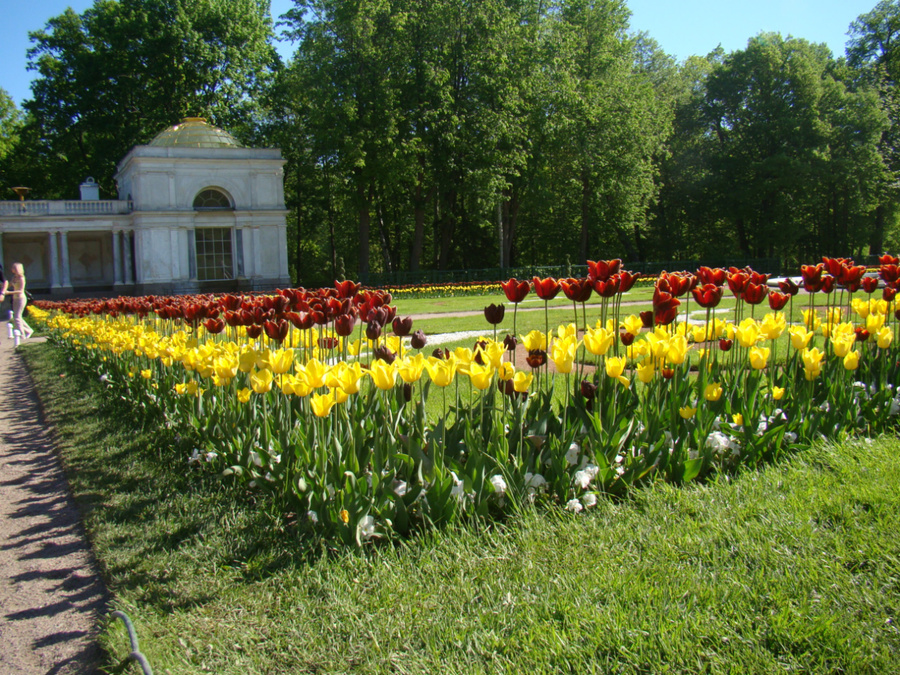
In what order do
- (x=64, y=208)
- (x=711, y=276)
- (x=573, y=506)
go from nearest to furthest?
(x=573, y=506)
(x=711, y=276)
(x=64, y=208)

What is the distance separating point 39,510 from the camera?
12.6ft

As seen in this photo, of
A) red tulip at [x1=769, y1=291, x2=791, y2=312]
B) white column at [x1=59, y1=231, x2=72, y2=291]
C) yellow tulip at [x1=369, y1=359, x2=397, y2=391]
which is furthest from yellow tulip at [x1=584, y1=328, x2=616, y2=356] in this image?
white column at [x1=59, y1=231, x2=72, y2=291]

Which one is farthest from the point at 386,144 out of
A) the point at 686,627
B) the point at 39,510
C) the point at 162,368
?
the point at 686,627

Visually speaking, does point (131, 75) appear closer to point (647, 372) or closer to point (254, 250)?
point (254, 250)

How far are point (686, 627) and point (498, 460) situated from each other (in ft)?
3.72

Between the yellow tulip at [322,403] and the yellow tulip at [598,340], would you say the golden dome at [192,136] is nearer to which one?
the yellow tulip at [322,403]

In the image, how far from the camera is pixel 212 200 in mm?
36281

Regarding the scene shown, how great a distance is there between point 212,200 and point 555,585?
37121 mm

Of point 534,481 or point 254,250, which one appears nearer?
point 534,481

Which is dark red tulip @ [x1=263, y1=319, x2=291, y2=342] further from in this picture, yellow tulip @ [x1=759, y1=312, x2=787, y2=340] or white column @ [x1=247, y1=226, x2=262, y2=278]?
white column @ [x1=247, y1=226, x2=262, y2=278]

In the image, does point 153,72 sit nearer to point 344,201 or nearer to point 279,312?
A: point 344,201

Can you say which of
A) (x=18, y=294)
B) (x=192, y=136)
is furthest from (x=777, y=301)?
(x=192, y=136)

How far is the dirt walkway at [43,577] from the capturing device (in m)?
2.39

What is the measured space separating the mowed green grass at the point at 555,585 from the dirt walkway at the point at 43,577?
5.0 inches
